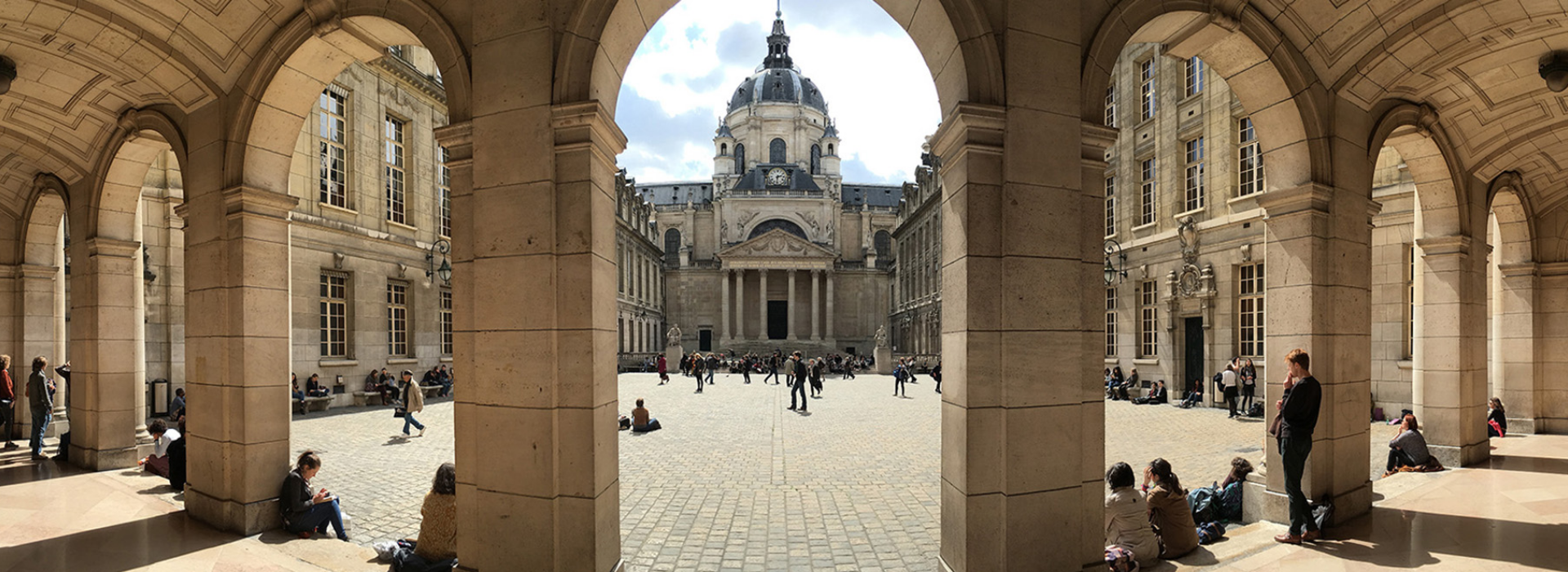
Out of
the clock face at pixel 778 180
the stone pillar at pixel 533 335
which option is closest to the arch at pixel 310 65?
the stone pillar at pixel 533 335

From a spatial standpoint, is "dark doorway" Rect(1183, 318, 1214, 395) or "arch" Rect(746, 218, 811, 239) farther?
"arch" Rect(746, 218, 811, 239)

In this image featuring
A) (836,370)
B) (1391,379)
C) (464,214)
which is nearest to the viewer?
(464,214)

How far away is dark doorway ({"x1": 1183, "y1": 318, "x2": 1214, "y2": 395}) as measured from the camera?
66.8ft

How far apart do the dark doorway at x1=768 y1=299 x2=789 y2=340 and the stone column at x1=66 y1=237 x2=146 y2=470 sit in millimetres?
60072

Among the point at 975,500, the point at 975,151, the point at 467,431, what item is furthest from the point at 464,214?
the point at 975,500

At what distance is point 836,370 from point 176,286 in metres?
33.1

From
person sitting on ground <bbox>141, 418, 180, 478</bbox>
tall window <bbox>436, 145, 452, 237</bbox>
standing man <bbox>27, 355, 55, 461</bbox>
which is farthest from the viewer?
tall window <bbox>436, 145, 452, 237</bbox>

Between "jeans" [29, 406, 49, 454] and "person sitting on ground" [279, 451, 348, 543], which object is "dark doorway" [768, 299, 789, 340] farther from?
"person sitting on ground" [279, 451, 348, 543]

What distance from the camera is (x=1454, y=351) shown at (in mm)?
10234

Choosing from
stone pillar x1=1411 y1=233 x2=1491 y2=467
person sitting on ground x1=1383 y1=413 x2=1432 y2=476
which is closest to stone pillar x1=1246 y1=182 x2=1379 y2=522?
person sitting on ground x1=1383 y1=413 x2=1432 y2=476

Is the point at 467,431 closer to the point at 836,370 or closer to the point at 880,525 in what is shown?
the point at 880,525

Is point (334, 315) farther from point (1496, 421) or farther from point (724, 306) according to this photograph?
point (724, 306)

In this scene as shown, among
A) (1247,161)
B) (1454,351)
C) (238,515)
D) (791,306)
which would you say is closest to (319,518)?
(238,515)

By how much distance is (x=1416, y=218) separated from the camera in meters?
10.7
